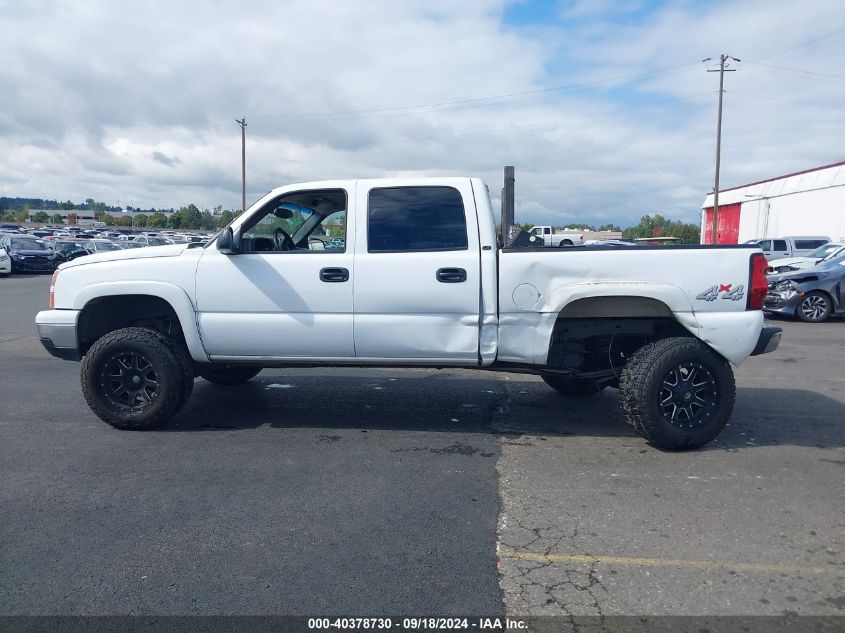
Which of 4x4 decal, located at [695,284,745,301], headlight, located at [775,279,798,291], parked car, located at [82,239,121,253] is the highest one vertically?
4x4 decal, located at [695,284,745,301]

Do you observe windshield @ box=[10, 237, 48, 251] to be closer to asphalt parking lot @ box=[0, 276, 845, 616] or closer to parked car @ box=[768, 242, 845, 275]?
asphalt parking lot @ box=[0, 276, 845, 616]

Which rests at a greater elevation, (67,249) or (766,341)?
(67,249)

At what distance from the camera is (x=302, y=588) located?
11.4 ft

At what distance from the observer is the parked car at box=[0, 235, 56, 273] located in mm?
29438

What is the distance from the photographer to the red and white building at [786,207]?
1389 inches

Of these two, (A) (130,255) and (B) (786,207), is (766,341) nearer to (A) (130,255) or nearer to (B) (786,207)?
(A) (130,255)

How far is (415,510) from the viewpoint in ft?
14.5

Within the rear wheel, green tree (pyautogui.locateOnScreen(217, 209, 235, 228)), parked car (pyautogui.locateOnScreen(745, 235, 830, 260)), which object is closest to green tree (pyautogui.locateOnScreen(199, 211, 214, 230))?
green tree (pyautogui.locateOnScreen(217, 209, 235, 228))

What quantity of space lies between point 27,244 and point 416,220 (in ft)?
98.9

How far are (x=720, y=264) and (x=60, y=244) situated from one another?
3451 cm

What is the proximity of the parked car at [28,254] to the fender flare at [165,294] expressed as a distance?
26.9 metres

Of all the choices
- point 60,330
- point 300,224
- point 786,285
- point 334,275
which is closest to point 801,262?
point 786,285

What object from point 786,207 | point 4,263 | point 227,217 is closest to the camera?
point 227,217

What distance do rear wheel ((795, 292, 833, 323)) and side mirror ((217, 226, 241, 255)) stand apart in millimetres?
12477
